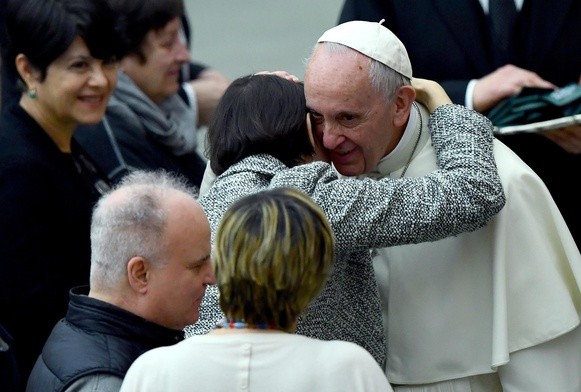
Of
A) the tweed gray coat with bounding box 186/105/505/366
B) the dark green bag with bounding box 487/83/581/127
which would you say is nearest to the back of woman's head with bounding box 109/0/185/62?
the dark green bag with bounding box 487/83/581/127

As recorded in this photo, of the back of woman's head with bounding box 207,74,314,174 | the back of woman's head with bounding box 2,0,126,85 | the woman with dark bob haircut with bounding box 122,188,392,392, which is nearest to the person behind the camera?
the woman with dark bob haircut with bounding box 122,188,392,392

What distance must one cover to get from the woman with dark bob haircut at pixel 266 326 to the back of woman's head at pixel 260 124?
63cm

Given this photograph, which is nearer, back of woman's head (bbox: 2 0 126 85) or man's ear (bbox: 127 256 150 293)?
man's ear (bbox: 127 256 150 293)

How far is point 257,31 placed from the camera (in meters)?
10.9

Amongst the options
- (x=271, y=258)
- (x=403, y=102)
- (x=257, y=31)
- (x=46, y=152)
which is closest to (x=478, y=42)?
(x=403, y=102)

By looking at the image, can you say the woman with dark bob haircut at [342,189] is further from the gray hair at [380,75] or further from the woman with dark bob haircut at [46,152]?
the woman with dark bob haircut at [46,152]

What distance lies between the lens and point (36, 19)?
462 centimetres

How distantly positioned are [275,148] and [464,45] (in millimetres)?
1550

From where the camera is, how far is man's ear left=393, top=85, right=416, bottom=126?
3641 mm

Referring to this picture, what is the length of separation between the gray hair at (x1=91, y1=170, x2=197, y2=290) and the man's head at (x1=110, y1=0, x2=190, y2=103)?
89.2 inches

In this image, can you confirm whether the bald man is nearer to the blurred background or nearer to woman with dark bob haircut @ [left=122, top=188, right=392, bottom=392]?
woman with dark bob haircut @ [left=122, top=188, right=392, bottom=392]

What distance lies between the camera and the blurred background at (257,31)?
10.0m

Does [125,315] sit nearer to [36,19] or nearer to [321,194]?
[321,194]

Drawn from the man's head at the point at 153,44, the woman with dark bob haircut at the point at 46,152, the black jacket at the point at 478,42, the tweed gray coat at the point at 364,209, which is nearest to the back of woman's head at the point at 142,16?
the man's head at the point at 153,44
